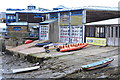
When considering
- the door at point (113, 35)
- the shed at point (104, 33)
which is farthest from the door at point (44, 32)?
the door at point (113, 35)

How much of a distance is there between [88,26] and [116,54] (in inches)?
322

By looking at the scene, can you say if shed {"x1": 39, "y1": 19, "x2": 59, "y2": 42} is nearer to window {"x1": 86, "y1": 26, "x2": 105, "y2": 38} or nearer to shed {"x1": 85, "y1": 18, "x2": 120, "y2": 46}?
shed {"x1": 85, "y1": 18, "x2": 120, "y2": 46}

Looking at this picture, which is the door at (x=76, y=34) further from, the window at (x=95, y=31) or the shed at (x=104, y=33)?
the window at (x=95, y=31)

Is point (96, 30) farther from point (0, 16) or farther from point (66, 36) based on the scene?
point (0, 16)

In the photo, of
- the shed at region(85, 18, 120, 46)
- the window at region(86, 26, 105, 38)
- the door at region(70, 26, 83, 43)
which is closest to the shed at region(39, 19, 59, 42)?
the door at region(70, 26, 83, 43)

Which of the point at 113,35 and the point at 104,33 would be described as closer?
the point at 113,35

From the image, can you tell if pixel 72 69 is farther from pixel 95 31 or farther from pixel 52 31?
pixel 52 31

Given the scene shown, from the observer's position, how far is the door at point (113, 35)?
23.3 m

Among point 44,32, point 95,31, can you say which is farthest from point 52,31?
point 95,31

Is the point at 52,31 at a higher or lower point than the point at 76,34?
higher

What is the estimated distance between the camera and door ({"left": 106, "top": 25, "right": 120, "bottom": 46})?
2332 cm

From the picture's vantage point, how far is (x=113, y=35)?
2377 centimetres

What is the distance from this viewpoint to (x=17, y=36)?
3909cm

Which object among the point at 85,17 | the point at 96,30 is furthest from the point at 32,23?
the point at 96,30
